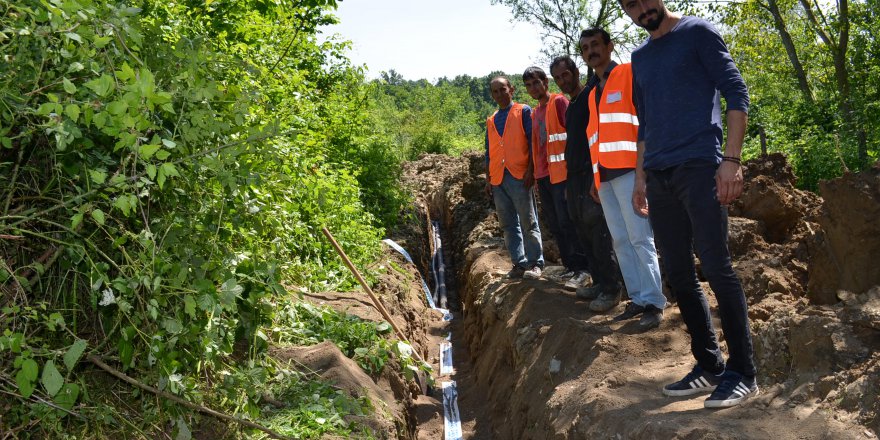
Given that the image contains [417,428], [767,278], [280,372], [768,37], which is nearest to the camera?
[280,372]

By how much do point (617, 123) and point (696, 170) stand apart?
1.74m

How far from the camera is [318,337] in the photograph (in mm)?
5641

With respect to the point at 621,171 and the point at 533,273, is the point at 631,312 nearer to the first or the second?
the point at 621,171

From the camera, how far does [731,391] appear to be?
368 cm

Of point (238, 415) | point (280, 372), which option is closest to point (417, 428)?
point (280, 372)

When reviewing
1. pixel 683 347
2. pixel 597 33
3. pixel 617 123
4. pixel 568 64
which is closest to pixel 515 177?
pixel 568 64

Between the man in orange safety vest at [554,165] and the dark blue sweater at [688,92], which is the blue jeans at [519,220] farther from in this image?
the dark blue sweater at [688,92]

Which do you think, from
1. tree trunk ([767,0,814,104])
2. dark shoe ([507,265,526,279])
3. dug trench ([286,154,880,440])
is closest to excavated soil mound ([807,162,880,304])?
dug trench ([286,154,880,440])

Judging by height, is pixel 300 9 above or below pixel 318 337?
above

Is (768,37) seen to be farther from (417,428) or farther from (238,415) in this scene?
(238,415)

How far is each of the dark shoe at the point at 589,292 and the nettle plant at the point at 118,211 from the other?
3.39 meters

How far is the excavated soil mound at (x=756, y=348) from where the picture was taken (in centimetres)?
345

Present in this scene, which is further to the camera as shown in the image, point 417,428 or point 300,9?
point 300,9

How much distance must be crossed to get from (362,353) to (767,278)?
311 centimetres
